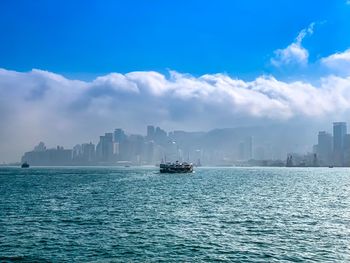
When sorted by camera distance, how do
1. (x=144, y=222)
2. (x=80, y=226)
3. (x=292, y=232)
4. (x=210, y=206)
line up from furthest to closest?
(x=210, y=206) → (x=144, y=222) → (x=80, y=226) → (x=292, y=232)

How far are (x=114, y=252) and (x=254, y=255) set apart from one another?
507 inches

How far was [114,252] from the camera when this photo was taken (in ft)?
124

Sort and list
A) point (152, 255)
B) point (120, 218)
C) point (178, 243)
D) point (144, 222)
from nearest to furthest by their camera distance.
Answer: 1. point (152, 255)
2. point (178, 243)
3. point (144, 222)
4. point (120, 218)

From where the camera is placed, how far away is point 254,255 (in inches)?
1462

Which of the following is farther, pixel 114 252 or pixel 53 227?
pixel 53 227

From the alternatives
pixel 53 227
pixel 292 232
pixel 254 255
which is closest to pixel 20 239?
pixel 53 227

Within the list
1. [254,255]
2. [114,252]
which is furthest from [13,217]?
[254,255]

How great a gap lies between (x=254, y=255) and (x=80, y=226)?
23.6 meters

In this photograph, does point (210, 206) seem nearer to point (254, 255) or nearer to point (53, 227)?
point (53, 227)

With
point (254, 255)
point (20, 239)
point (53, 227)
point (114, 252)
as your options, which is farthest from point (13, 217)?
point (254, 255)

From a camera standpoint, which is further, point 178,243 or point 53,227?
point 53,227

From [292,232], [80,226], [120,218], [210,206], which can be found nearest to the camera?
[292,232]

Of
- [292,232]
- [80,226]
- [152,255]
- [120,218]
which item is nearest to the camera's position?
[152,255]

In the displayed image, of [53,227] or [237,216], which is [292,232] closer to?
[237,216]
